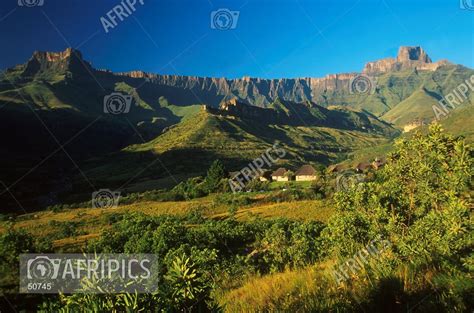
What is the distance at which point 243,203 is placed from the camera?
5478 centimetres

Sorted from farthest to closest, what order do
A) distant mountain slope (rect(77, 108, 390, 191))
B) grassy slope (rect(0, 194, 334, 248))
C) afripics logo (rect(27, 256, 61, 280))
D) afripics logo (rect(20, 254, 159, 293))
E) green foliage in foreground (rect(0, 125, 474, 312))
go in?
distant mountain slope (rect(77, 108, 390, 191)) < grassy slope (rect(0, 194, 334, 248)) < afripics logo (rect(27, 256, 61, 280)) < green foliage in foreground (rect(0, 125, 474, 312)) < afripics logo (rect(20, 254, 159, 293))

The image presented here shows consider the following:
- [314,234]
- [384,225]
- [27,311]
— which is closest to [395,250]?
[384,225]

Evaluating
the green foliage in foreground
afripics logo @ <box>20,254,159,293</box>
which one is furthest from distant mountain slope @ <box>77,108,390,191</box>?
the green foliage in foreground

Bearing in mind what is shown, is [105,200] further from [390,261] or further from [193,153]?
[390,261]

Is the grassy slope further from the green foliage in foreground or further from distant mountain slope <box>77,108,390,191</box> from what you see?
distant mountain slope <box>77,108,390,191</box>

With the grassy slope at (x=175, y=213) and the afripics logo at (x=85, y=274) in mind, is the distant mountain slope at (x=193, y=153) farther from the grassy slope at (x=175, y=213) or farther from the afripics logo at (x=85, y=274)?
the afripics logo at (x=85, y=274)

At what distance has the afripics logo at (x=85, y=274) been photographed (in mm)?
3678

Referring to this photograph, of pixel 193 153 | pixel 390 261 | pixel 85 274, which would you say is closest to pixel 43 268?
pixel 85 274

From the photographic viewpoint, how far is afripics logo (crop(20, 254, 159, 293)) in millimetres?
3678

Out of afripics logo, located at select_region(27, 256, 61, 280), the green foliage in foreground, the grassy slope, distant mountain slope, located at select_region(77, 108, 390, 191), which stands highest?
distant mountain slope, located at select_region(77, 108, 390, 191)

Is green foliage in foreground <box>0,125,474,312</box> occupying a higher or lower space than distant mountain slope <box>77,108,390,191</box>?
lower

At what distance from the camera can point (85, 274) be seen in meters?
6.26

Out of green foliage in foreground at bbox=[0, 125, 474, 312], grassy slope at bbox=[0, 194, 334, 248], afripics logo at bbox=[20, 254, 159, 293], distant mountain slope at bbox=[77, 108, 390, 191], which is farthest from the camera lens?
distant mountain slope at bbox=[77, 108, 390, 191]

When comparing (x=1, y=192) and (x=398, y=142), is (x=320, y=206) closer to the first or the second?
(x=398, y=142)
